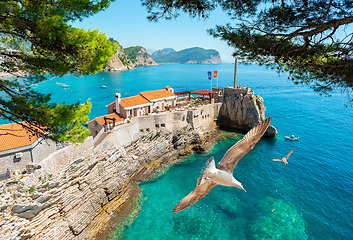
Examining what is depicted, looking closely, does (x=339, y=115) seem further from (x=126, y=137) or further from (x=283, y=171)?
(x=126, y=137)

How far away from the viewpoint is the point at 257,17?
28.7 ft

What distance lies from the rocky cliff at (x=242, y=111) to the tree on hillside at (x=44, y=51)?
29987mm

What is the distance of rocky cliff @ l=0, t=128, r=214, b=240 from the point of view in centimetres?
1169

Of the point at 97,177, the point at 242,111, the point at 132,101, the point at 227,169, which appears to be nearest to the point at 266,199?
the point at 227,169

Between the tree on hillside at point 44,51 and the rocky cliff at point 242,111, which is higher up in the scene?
the tree on hillside at point 44,51

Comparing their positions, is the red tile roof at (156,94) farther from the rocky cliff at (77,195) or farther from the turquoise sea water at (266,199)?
the turquoise sea water at (266,199)

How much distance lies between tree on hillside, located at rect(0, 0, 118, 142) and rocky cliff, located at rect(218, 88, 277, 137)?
29987mm

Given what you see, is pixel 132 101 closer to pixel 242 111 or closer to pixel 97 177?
pixel 97 177

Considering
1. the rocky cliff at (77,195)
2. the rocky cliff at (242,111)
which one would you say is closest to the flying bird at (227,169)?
the rocky cliff at (77,195)

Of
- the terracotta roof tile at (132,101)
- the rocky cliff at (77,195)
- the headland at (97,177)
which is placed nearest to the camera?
the rocky cliff at (77,195)

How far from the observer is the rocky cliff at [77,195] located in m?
11.7

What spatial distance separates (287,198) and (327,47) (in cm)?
1671

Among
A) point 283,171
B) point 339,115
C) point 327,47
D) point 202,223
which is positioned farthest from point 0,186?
point 339,115

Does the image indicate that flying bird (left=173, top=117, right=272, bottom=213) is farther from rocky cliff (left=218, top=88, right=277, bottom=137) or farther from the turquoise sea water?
rocky cliff (left=218, top=88, right=277, bottom=137)
